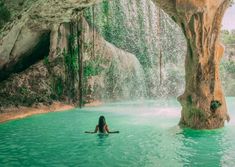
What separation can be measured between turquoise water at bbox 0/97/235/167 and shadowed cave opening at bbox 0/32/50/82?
6070 millimetres

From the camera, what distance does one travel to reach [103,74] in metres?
28.2

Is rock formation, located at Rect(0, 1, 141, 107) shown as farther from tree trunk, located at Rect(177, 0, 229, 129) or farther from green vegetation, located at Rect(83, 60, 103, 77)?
tree trunk, located at Rect(177, 0, 229, 129)

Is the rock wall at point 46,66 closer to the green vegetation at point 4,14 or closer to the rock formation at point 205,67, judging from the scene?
the green vegetation at point 4,14

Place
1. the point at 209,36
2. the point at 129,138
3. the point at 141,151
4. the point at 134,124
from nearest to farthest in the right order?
the point at 141,151 → the point at 129,138 → the point at 209,36 → the point at 134,124

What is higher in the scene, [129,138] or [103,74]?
[103,74]

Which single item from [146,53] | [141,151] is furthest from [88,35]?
[141,151]

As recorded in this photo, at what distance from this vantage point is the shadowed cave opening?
2002 centimetres

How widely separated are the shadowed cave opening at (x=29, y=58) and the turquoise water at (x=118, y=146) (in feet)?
19.9

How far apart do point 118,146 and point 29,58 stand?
13.8m

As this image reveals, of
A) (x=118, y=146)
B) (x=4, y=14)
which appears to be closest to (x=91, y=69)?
(x=4, y=14)

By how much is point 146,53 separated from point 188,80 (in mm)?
21427

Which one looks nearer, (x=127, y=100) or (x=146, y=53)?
(x=127, y=100)

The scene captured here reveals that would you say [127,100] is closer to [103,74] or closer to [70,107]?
[103,74]

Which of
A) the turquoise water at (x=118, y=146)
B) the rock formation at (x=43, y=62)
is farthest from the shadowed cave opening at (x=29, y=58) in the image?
the turquoise water at (x=118, y=146)
